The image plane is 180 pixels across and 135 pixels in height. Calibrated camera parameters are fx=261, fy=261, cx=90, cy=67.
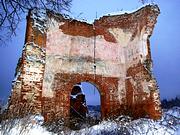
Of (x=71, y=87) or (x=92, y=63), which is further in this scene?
(x=92, y=63)

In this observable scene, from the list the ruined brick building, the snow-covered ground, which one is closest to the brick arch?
the ruined brick building

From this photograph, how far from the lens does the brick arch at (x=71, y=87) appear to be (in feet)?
33.5

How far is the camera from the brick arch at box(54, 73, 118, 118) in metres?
10.2

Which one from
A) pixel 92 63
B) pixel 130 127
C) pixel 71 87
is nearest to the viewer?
pixel 130 127

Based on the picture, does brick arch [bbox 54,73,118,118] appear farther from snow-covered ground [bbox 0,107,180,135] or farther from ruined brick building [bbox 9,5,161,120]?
snow-covered ground [bbox 0,107,180,135]

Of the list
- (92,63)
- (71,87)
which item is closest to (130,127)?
(71,87)

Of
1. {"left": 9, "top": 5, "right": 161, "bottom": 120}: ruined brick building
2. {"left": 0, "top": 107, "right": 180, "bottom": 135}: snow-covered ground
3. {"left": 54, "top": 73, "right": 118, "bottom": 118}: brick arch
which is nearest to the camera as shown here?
{"left": 0, "top": 107, "right": 180, "bottom": 135}: snow-covered ground

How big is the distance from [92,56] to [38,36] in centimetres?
255

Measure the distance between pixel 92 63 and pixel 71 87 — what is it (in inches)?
57.2

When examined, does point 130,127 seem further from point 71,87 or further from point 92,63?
point 92,63

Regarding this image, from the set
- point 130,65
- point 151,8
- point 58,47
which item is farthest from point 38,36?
point 151,8

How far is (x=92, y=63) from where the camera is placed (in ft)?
36.9

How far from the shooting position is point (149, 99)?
10430 mm

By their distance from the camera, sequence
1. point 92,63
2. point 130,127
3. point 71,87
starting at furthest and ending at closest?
point 92,63, point 71,87, point 130,127
